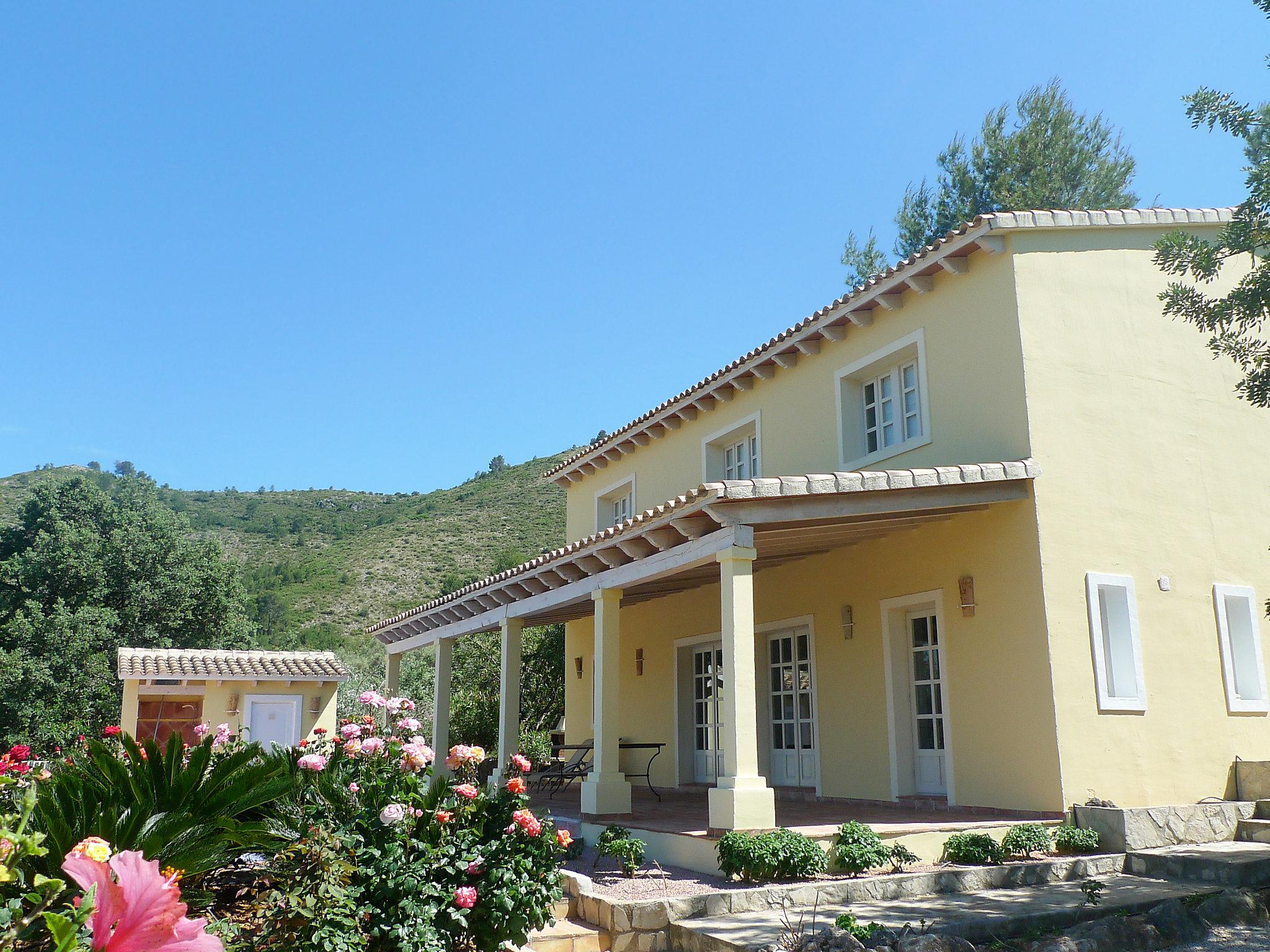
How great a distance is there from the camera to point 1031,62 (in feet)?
67.4

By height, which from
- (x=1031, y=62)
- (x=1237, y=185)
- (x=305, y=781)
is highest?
(x=1031, y=62)

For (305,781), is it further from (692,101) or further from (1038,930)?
(692,101)

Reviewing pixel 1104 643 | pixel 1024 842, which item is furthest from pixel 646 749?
pixel 1024 842

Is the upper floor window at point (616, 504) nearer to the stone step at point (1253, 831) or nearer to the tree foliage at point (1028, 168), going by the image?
the tree foliage at point (1028, 168)

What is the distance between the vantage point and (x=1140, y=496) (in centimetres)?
995

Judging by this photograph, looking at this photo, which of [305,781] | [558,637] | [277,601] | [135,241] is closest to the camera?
[305,781]

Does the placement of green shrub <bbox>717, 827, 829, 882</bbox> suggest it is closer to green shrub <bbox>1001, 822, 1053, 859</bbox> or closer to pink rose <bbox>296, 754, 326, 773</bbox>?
green shrub <bbox>1001, 822, 1053, 859</bbox>

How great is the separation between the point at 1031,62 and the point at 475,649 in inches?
736

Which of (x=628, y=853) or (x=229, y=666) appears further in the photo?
(x=229, y=666)

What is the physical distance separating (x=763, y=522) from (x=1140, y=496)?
4438mm

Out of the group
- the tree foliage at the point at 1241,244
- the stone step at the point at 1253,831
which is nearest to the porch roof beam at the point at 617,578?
the tree foliage at the point at 1241,244

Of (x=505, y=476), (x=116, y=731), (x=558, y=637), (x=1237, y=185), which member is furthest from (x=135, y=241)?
(x=505, y=476)

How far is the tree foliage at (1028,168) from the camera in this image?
21.3m

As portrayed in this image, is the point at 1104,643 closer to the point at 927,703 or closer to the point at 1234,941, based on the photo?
the point at 927,703
